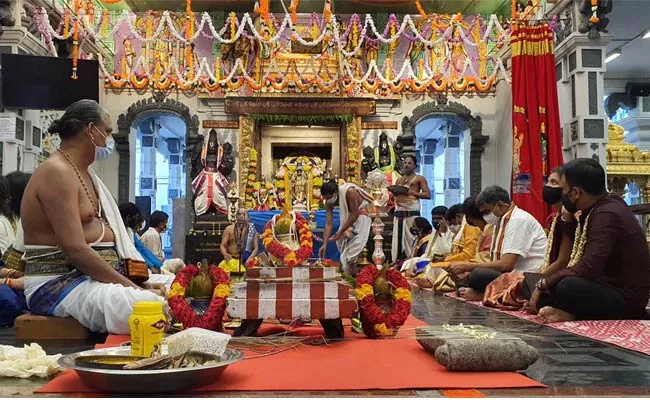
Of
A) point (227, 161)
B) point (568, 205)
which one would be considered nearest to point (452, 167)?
point (227, 161)

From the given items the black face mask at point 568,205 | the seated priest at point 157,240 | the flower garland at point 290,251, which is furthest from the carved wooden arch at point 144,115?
the black face mask at point 568,205

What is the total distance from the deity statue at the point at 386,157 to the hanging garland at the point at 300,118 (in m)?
0.77

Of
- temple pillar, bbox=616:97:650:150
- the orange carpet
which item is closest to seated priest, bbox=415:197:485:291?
the orange carpet

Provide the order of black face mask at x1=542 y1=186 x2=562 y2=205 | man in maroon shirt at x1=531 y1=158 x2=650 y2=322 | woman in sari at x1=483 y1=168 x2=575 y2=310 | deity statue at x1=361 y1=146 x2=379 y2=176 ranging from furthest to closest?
deity statue at x1=361 y1=146 x2=379 y2=176 → black face mask at x1=542 y1=186 x2=562 y2=205 → woman in sari at x1=483 y1=168 x2=575 y2=310 → man in maroon shirt at x1=531 y1=158 x2=650 y2=322

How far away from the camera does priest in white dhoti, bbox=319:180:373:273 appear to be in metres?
7.02

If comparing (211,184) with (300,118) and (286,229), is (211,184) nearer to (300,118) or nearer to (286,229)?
(300,118)

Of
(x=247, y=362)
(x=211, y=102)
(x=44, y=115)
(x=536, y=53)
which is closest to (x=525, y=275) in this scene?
(x=247, y=362)

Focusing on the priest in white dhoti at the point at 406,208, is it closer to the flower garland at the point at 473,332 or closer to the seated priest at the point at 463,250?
the seated priest at the point at 463,250

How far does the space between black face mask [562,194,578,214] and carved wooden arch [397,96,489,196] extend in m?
8.02

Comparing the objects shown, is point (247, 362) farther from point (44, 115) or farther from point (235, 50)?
point (235, 50)

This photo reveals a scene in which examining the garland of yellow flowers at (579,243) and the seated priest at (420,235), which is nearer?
the garland of yellow flowers at (579,243)

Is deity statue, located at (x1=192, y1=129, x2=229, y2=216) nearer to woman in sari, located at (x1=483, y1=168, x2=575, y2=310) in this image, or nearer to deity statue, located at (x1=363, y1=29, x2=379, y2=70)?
deity statue, located at (x1=363, y1=29, x2=379, y2=70)

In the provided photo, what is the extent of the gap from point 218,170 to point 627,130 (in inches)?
328

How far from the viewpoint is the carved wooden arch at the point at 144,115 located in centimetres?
1193
